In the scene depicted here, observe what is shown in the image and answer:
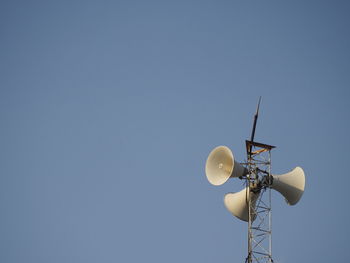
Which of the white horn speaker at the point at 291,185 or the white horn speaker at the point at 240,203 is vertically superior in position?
the white horn speaker at the point at 291,185

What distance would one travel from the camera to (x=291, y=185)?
2333cm

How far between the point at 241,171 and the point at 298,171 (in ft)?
8.28

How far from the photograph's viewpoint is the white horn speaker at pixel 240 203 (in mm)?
23141

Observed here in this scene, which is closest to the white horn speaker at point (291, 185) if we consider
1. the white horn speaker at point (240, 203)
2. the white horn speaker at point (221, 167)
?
the white horn speaker at point (240, 203)

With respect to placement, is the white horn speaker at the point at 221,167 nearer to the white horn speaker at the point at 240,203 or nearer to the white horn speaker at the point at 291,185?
the white horn speaker at the point at 240,203

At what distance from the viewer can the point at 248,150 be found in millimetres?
23453

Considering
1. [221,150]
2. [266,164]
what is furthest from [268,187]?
[221,150]

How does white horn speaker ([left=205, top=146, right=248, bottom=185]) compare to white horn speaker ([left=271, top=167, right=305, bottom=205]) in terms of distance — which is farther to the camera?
white horn speaker ([left=271, top=167, right=305, bottom=205])

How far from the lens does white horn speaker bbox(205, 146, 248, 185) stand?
22.3 meters

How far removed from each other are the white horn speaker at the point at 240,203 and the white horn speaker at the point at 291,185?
98cm

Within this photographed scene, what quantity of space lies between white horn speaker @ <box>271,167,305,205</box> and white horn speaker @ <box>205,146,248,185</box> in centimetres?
144

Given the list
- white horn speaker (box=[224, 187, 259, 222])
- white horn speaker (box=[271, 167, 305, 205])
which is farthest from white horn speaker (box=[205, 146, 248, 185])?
white horn speaker (box=[271, 167, 305, 205])

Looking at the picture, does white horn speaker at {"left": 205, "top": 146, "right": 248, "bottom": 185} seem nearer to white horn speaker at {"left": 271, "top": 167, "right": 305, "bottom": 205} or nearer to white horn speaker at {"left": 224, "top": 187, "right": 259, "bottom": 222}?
white horn speaker at {"left": 224, "top": 187, "right": 259, "bottom": 222}

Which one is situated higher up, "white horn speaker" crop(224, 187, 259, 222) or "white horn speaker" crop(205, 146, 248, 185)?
"white horn speaker" crop(205, 146, 248, 185)
